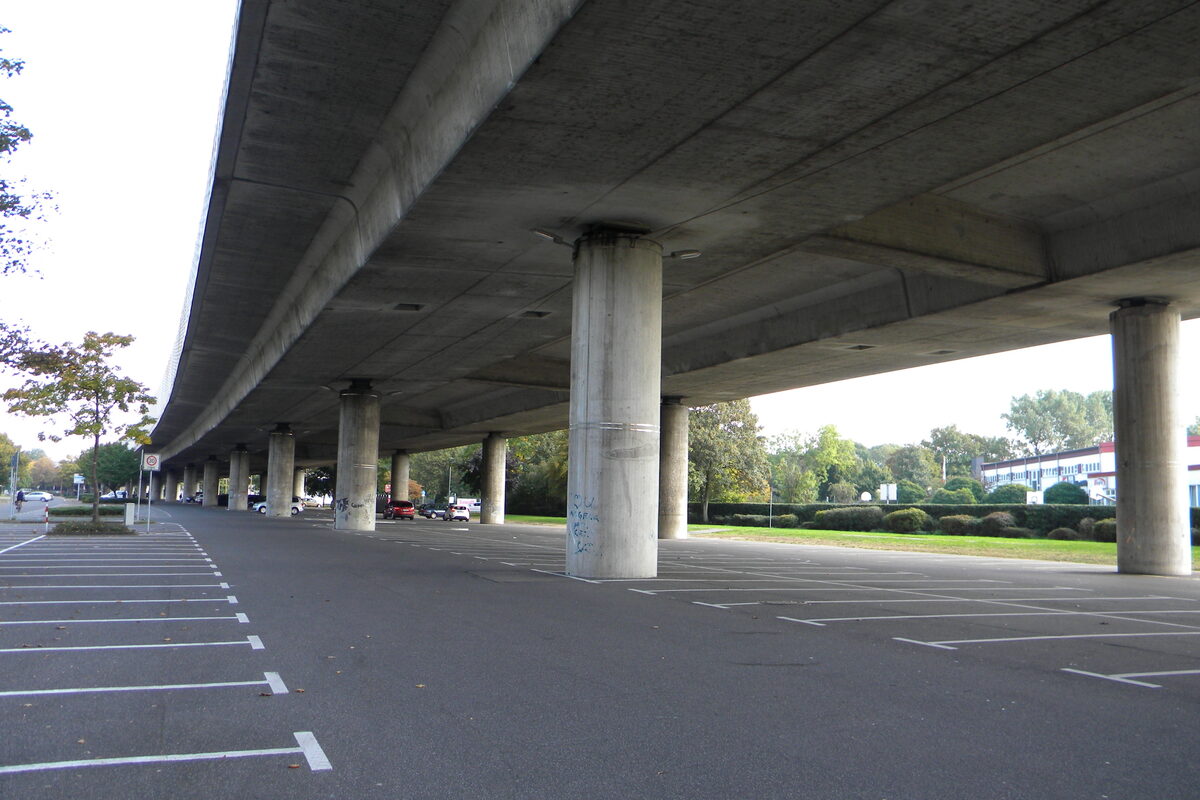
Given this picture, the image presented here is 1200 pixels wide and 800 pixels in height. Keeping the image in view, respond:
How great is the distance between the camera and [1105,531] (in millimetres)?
42156

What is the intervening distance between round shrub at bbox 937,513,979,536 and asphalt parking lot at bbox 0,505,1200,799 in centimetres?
3714

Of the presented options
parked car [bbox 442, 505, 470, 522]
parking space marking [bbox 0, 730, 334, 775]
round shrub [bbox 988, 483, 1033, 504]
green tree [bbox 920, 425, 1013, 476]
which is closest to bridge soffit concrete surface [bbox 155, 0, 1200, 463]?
parking space marking [bbox 0, 730, 334, 775]

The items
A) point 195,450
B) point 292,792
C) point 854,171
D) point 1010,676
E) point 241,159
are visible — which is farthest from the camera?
point 195,450

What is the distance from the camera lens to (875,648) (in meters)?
9.96

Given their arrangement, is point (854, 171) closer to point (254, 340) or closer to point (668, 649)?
point (668, 649)

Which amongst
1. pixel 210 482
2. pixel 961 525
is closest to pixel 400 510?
pixel 961 525

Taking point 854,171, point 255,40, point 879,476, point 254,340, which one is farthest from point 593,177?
point 879,476

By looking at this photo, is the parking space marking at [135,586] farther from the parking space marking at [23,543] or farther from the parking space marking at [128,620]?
the parking space marking at [23,543]

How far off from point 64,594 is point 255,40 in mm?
8166

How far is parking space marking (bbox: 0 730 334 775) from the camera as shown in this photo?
17.2 feet

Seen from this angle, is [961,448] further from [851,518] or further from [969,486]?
[851,518]

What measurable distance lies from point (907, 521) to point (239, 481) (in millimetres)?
54500

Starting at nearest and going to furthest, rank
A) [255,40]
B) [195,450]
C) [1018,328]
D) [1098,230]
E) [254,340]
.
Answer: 1. [255,40]
2. [1098,230]
3. [1018,328]
4. [254,340]
5. [195,450]

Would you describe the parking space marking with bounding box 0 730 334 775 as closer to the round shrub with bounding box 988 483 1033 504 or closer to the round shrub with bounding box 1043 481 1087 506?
the round shrub with bounding box 1043 481 1087 506
